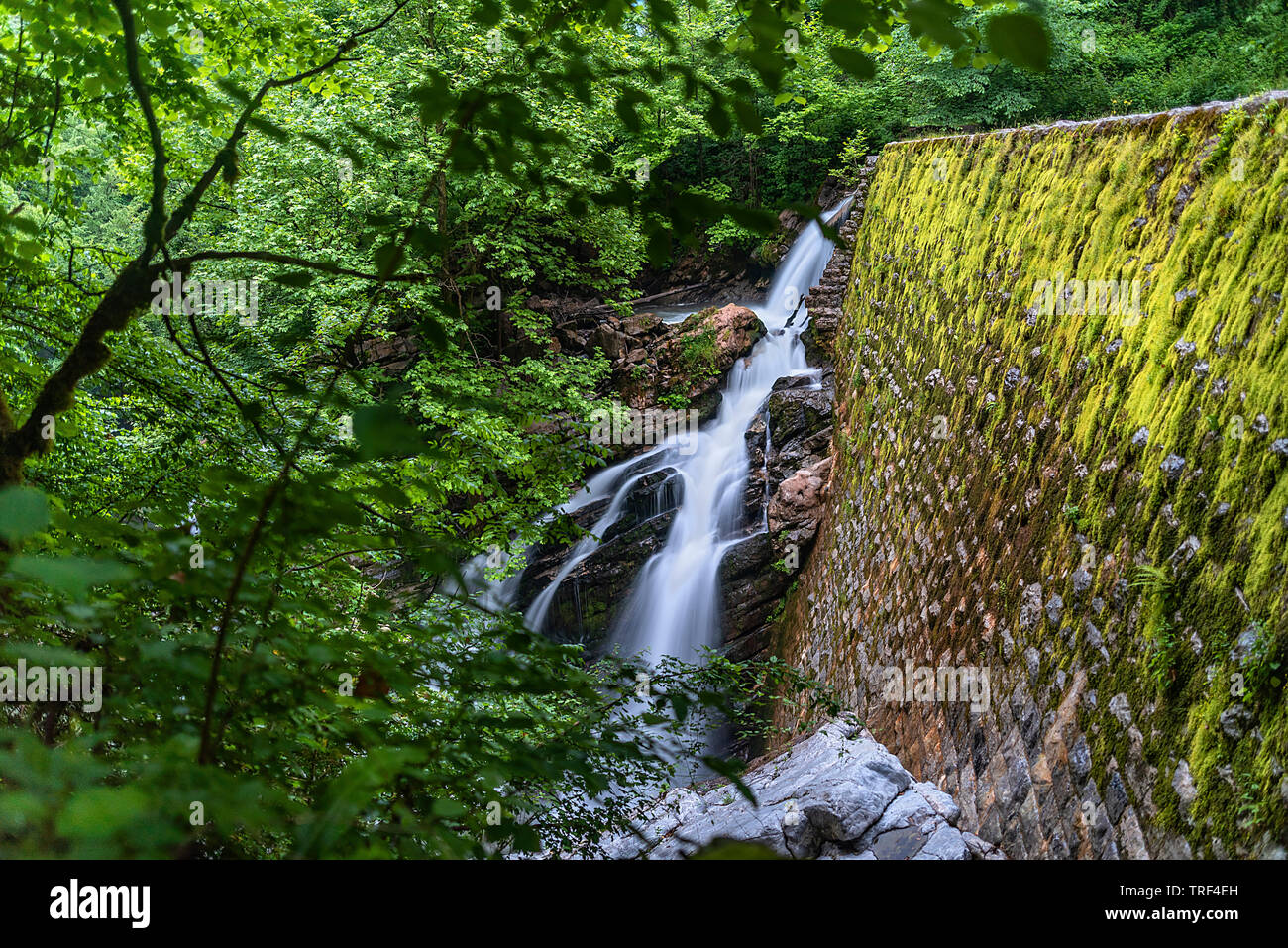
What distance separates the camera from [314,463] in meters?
3.85

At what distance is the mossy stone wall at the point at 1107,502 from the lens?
2.18m

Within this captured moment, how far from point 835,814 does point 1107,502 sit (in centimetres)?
220

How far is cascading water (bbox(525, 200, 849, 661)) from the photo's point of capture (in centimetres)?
885

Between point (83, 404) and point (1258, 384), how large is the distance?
6.82m

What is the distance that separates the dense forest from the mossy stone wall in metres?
1.09

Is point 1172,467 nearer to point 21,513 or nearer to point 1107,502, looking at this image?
point 1107,502

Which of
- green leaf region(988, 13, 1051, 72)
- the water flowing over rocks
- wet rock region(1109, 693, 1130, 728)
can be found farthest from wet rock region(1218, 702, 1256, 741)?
green leaf region(988, 13, 1051, 72)

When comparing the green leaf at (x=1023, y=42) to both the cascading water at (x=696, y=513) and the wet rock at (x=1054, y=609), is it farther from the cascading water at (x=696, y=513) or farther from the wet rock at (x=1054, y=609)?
the cascading water at (x=696, y=513)

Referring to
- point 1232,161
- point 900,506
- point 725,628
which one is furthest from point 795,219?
point 1232,161

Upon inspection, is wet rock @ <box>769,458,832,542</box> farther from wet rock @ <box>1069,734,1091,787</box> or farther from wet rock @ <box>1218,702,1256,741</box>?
wet rock @ <box>1218,702,1256,741</box>

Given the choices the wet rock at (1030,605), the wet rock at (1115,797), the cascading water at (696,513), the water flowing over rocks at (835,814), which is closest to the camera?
the wet rock at (1115,797)

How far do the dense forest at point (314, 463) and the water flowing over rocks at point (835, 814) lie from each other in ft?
1.50

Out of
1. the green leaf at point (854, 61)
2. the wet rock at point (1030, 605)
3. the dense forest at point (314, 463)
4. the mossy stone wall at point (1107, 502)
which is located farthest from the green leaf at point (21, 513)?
the wet rock at point (1030, 605)

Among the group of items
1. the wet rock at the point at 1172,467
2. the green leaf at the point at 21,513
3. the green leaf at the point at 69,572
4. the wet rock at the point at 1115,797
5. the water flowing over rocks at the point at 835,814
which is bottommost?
the water flowing over rocks at the point at 835,814
